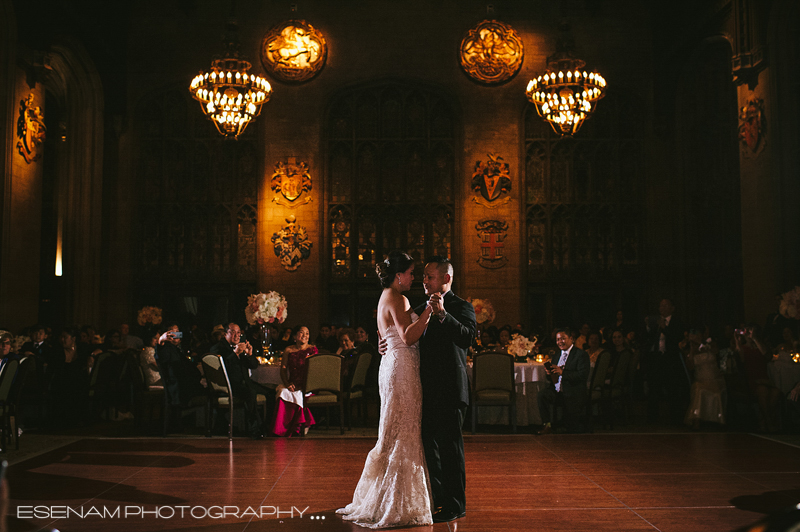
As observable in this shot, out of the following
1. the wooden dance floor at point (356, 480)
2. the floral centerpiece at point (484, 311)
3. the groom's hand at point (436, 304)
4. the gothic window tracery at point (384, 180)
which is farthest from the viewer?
the gothic window tracery at point (384, 180)

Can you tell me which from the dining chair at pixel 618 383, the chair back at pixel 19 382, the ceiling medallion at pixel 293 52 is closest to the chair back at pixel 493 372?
the dining chair at pixel 618 383

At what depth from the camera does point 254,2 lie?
45.3 feet

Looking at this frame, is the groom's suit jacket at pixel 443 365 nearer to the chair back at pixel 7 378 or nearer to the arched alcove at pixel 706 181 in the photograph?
the chair back at pixel 7 378

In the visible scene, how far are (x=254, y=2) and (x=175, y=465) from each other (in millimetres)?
10471

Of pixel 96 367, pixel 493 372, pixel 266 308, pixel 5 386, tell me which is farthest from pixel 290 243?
pixel 5 386

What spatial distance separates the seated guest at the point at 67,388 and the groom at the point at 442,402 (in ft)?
19.6

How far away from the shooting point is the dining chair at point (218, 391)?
24.7ft

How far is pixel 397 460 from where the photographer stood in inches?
154

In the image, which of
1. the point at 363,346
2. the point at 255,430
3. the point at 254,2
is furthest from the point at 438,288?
the point at 254,2

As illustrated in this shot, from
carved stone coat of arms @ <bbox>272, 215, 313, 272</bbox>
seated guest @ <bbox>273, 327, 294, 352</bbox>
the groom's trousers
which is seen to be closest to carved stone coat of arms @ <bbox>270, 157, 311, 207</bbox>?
carved stone coat of arms @ <bbox>272, 215, 313, 272</bbox>

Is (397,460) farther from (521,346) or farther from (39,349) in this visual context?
(39,349)

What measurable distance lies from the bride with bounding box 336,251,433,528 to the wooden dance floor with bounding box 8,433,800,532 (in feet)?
0.63

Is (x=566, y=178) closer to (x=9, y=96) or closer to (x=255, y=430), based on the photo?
(x=255, y=430)

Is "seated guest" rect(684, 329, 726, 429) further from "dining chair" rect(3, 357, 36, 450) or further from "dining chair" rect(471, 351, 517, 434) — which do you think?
"dining chair" rect(3, 357, 36, 450)
